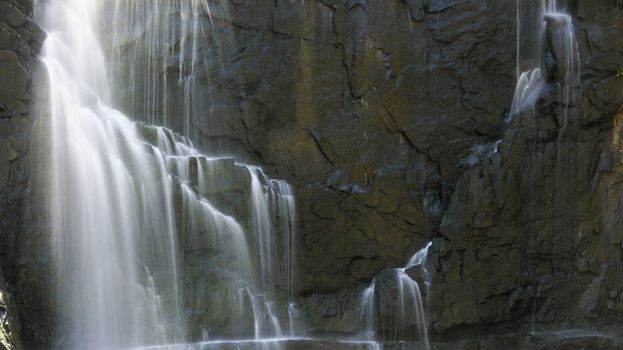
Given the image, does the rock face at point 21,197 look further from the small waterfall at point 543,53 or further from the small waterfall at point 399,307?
the small waterfall at point 543,53

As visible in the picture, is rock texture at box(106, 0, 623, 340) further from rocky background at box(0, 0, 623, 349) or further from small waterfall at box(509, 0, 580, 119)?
small waterfall at box(509, 0, 580, 119)

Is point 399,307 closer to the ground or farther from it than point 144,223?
closer to the ground

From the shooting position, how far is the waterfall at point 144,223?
11883 millimetres

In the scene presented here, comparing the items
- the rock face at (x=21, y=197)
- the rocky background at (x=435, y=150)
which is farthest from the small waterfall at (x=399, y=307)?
the rock face at (x=21, y=197)

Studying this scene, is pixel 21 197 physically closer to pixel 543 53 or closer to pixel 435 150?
pixel 435 150

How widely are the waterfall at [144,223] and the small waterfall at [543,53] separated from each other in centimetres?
476

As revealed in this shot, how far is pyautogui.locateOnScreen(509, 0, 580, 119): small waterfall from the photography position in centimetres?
1363

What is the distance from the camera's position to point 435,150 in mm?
14047

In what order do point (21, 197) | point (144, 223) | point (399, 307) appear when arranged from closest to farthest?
point (21, 197), point (144, 223), point (399, 307)

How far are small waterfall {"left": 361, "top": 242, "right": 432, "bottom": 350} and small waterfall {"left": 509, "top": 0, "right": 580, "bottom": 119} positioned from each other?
3555 mm

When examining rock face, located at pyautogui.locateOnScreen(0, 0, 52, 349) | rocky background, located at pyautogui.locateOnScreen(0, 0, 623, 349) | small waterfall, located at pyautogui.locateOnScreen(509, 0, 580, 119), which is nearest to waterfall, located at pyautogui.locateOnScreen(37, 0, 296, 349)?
rock face, located at pyautogui.locateOnScreen(0, 0, 52, 349)

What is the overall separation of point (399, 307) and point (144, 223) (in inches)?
176

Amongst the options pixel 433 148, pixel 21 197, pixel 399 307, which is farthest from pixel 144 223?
pixel 433 148

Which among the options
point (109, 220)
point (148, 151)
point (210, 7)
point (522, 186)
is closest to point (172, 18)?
point (210, 7)
